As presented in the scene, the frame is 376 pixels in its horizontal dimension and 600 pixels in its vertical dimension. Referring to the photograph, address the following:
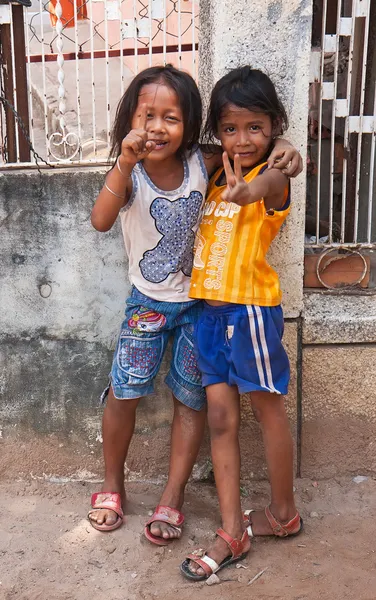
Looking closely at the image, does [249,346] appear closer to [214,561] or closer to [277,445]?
[277,445]

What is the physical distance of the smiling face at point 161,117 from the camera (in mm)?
2502

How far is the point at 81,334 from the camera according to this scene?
3.10 m

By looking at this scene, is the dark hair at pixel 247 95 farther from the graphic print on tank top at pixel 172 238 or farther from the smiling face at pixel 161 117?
the graphic print on tank top at pixel 172 238

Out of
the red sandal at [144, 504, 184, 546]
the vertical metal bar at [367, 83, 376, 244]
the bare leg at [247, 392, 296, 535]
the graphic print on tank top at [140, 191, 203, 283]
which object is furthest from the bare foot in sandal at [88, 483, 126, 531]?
the vertical metal bar at [367, 83, 376, 244]

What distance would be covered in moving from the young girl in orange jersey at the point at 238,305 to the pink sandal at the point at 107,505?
39 centimetres

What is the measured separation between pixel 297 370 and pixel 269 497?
58 centimetres

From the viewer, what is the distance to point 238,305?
2.59 m

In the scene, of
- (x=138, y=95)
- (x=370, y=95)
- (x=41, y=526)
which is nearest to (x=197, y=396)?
(x=41, y=526)

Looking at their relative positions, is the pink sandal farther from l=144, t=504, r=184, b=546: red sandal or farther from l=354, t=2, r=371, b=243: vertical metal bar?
l=354, t=2, r=371, b=243: vertical metal bar

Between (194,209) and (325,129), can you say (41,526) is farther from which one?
(325,129)

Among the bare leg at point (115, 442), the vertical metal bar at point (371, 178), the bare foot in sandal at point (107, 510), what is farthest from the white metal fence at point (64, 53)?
the bare foot in sandal at point (107, 510)

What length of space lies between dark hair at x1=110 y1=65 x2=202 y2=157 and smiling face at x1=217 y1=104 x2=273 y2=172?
11 centimetres

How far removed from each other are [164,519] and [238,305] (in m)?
0.92

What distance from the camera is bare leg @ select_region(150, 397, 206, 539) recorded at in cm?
286
